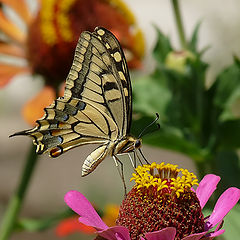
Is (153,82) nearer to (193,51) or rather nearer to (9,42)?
(193,51)


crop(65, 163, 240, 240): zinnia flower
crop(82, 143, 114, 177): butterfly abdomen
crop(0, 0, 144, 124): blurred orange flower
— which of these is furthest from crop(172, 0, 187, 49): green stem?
crop(65, 163, 240, 240): zinnia flower

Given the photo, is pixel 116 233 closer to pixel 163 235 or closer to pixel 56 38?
pixel 163 235

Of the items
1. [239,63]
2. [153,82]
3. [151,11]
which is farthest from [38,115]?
[151,11]

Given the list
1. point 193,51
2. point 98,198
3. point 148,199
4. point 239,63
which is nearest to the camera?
point 148,199

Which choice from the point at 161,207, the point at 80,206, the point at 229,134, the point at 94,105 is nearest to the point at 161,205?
the point at 161,207

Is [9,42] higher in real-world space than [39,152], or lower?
higher

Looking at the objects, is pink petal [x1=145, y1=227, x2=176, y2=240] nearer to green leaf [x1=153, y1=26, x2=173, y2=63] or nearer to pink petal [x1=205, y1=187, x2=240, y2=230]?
pink petal [x1=205, y1=187, x2=240, y2=230]

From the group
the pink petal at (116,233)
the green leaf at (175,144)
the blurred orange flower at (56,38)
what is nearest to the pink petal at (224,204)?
the pink petal at (116,233)
